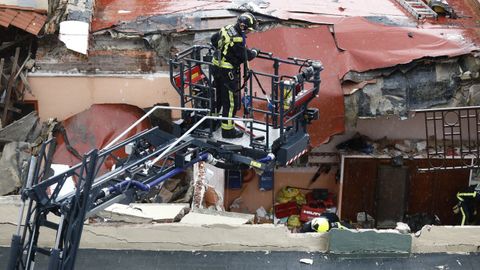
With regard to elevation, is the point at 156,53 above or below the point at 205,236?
above

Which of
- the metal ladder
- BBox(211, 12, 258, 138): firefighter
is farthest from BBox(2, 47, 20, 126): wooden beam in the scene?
the metal ladder

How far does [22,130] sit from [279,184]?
20.9 feet

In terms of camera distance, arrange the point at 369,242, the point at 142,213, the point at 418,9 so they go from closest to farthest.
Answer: the point at 369,242
the point at 142,213
the point at 418,9

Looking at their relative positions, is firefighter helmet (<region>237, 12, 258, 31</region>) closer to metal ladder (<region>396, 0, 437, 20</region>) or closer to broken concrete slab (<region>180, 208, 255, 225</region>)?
broken concrete slab (<region>180, 208, 255, 225</region>)

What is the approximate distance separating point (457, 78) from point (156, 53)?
664 centimetres

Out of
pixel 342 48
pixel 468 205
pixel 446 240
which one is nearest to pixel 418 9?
pixel 342 48

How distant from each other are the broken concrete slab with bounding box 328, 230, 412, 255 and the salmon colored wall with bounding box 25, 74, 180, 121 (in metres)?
6.77

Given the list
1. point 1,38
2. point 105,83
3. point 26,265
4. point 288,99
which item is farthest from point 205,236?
point 1,38

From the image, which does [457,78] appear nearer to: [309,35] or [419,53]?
[419,53]

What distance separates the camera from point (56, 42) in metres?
17.8

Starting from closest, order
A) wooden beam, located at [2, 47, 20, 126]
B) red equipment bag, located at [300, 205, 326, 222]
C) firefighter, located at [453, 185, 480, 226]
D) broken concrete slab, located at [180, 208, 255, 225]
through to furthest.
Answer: broken concrete slab, located at [180, 208, 255, 225], wooden beam, located at [2, 47, 20, 126], firefighter, located at [453, 185, 480, 226], red equipment bag, located at [300, 205, 326, 222]

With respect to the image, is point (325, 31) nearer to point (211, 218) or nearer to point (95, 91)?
point (95, 91)

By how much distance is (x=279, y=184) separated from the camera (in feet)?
63.9

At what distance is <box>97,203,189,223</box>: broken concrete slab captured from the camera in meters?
12.5
